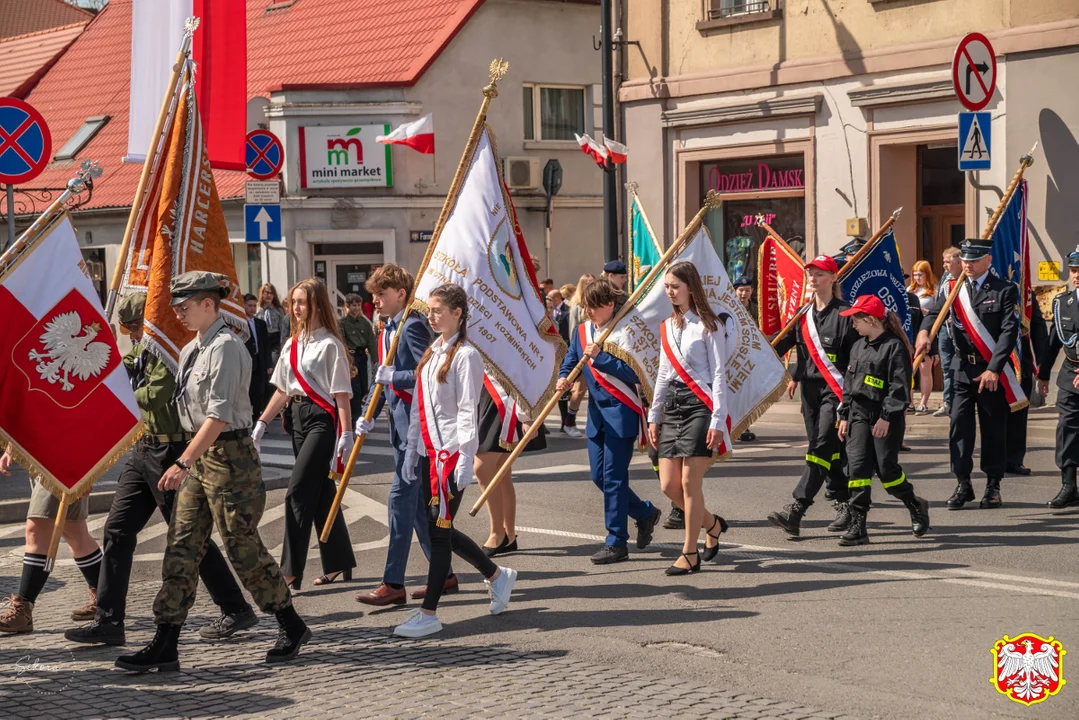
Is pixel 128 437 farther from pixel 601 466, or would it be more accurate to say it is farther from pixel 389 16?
pixel 389 16

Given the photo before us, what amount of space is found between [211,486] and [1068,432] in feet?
22.5

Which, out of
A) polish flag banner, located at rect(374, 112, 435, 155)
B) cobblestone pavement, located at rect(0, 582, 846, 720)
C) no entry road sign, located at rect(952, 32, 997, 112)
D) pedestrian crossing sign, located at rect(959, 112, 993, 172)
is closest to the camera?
cobblestone pavement, located at rect(0, 582, 846, 720)

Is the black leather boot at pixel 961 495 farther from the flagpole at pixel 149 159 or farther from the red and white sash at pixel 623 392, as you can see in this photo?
the flagpole at pixel 149 159

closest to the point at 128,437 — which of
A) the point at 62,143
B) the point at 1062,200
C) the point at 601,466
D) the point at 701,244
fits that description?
the point at 601,466

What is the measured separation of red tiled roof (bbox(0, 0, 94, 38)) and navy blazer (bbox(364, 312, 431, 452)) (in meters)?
40.7

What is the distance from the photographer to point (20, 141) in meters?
13.9

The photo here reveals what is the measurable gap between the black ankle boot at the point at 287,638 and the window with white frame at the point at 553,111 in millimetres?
25833

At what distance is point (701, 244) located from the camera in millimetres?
9773

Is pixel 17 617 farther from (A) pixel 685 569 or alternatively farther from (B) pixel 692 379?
(B) pixel 692 379

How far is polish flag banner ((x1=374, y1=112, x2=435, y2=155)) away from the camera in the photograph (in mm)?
27328

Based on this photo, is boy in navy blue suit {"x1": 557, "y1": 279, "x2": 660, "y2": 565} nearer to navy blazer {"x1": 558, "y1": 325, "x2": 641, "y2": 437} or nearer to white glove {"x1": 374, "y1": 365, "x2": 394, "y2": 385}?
navy blazer {"x1": 558, "y1": 325, "x2": 641, "y2": 437}

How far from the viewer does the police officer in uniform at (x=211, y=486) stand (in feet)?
21.8

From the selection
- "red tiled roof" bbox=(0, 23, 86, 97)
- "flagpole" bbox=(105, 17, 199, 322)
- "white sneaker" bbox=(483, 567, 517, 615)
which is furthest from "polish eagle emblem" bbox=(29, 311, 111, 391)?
"red tiled roof" bbox=(0, 23, 86, 97)

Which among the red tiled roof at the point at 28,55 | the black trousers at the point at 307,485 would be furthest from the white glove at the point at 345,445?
the red tiled roof at the point at 28,55
